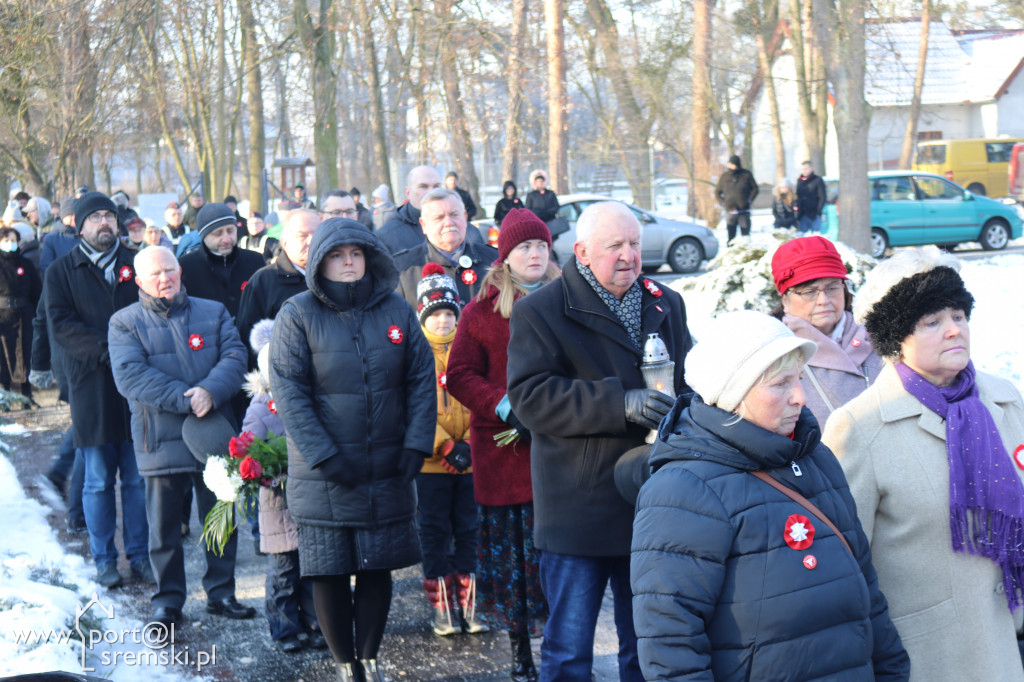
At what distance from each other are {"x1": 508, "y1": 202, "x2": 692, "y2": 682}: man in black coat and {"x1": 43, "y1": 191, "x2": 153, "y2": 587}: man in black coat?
3359 millimetres

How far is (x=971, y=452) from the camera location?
2.87 meters

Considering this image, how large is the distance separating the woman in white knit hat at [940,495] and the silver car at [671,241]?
1689cm

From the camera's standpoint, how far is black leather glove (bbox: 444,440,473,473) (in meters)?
5.23

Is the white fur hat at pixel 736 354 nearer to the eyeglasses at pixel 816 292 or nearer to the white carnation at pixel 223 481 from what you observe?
the eyeglasses at pixel 816 292

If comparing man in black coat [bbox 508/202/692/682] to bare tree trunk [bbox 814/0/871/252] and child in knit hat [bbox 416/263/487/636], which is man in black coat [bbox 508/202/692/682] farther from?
bare tree trunk [bbox 814/0/871/252]

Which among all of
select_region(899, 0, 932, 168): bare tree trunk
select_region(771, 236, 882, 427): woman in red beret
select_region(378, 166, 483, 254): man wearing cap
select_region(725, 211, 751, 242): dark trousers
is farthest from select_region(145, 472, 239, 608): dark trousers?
select_region(899, 0, 932, 168): bare tree trunk

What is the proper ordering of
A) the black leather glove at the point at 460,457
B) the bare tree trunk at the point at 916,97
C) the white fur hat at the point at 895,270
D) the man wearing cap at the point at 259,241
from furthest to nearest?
the bare tree trunk at the point at 916,97 → the man wearing cap at the point at 259,241 → the black leather glove at the point at 460,457 → the white fur hat at the point at 895,270

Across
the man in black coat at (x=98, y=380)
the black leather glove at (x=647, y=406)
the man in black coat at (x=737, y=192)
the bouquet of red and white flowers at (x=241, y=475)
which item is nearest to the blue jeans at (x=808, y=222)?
the man in black coat at (x=737, y=192)

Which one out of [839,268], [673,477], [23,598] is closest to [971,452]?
[673,477]

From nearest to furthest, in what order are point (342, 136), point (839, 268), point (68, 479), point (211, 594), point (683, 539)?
1. point (683, 539)
2. point (839, 268)
3. point (211, 594)
4. point (68, 479)
5. point (342, 136)

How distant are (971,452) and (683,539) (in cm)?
95

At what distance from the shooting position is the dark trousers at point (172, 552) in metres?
5.65

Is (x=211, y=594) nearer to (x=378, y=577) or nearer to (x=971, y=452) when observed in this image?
(x=378, y=577)

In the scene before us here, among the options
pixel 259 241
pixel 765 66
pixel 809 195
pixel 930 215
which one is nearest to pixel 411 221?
pixel 259 241
